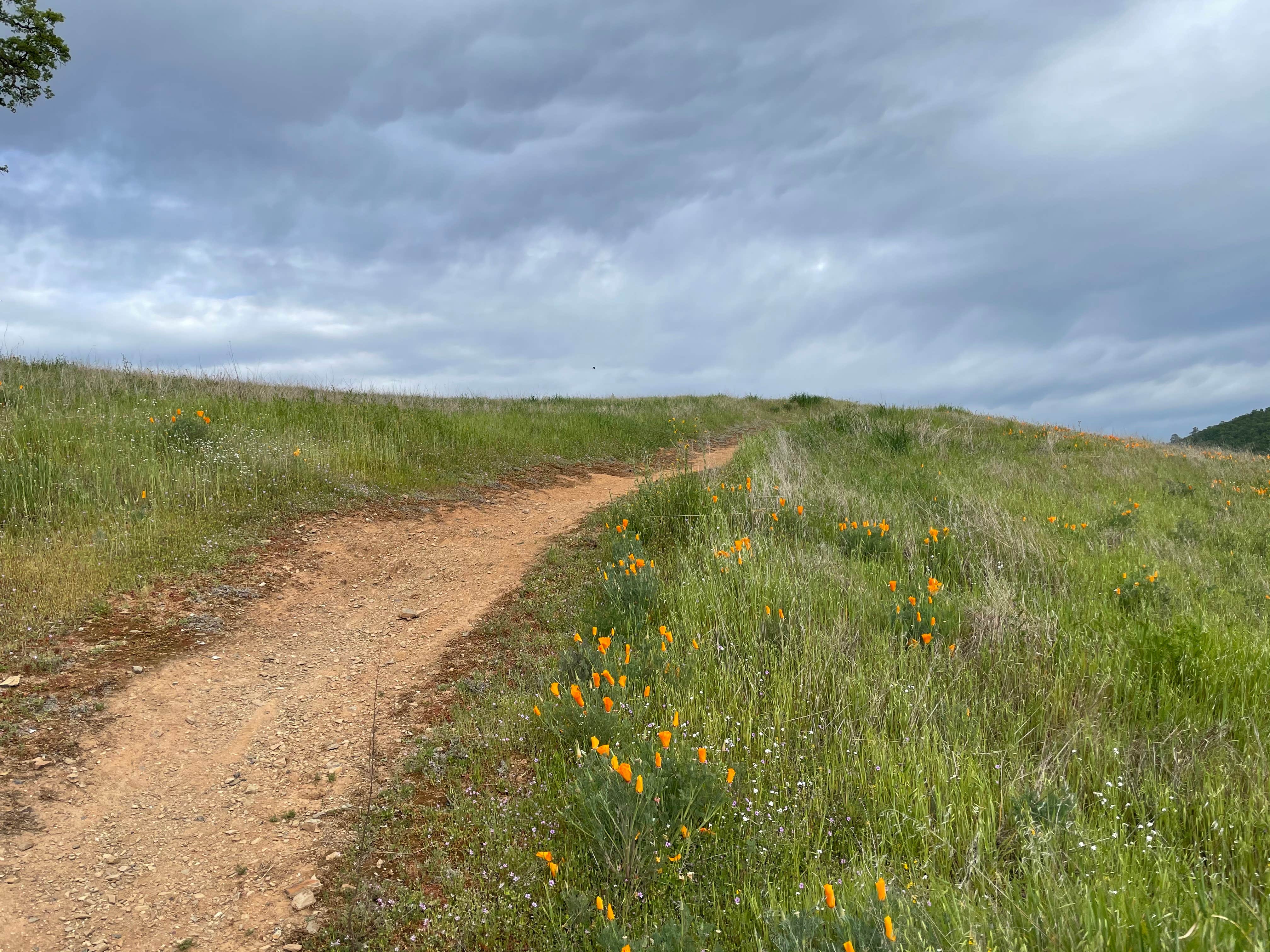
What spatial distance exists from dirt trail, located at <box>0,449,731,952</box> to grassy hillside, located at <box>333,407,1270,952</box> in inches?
22.2

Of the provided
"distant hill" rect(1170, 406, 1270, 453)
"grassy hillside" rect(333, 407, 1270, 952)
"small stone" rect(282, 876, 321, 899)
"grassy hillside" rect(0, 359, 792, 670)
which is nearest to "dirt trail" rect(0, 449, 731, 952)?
"small stone" rect(282, 876, 321, 899)

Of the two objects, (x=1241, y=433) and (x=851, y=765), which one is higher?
(x=1241, y=433)

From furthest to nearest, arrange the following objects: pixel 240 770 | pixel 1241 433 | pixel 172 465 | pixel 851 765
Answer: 1. pixel 1241 433
2. pixel 172 465
3. pixel 240 770
4. pixel 851 765

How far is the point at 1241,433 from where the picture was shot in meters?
37.1

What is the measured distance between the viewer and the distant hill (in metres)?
31.4

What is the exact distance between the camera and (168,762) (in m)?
4.62

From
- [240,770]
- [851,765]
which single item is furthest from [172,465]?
[851,765]

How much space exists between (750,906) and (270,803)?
10.7 feet

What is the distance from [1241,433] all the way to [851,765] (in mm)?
47756

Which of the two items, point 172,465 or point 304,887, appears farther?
point 172,465

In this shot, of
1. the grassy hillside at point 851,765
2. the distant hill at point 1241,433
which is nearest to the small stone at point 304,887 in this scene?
the grassy hillside at point 851,765

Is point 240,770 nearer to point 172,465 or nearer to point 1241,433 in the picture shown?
point 172,465

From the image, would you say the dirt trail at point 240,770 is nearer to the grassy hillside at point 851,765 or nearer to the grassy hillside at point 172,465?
the grassy hillside at point 851,765

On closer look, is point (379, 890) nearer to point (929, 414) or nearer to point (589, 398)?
point (929, 414)
